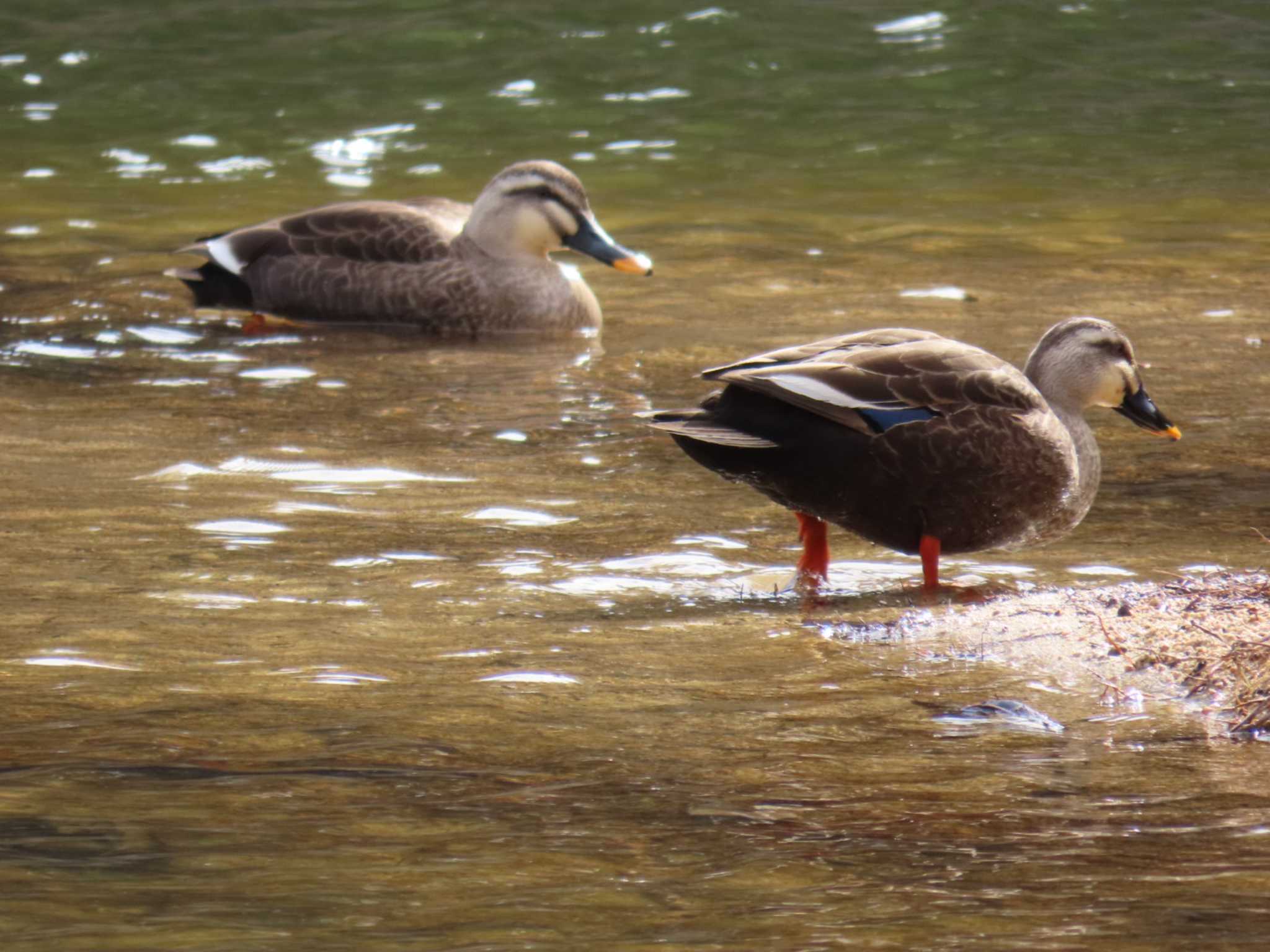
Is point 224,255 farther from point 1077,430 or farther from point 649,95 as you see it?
point 649,95

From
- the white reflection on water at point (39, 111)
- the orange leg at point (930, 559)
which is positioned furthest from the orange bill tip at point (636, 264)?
the white reflection on water at point (39, 111)

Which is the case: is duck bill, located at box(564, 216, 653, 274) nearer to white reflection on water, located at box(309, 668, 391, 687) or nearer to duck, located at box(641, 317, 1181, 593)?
duck, located at box(641, 317, 1181, 593)

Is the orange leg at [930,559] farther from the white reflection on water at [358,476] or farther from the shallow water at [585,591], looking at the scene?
the white reflection on water at [358,476]

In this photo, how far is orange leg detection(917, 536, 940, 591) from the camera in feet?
20.4

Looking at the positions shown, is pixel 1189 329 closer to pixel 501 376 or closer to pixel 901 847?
pixel 501 376

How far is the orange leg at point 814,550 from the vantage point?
20.9 feet

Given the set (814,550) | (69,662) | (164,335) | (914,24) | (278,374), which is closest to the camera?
(69,662)

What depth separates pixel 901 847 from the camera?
386cm

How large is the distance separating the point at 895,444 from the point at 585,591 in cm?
102

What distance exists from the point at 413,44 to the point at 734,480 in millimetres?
16114

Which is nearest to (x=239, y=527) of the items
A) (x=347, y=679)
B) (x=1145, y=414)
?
(x=347, y=679)

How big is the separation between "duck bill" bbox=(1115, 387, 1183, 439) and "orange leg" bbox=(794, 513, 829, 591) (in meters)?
1.28

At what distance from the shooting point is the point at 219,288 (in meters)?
11.5

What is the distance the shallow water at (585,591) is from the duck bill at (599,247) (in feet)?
1.09
